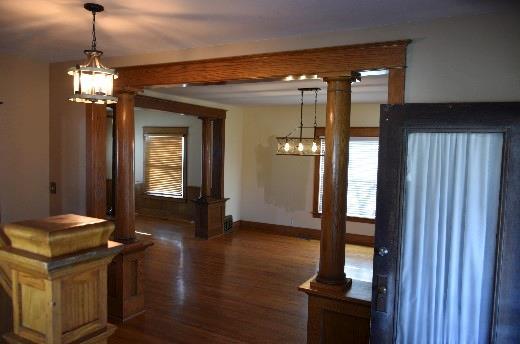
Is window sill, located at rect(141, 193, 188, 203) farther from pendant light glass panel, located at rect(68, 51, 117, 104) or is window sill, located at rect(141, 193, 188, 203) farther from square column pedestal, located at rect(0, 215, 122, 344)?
square column pedestal, located at rect(0, 215, 122, 344)

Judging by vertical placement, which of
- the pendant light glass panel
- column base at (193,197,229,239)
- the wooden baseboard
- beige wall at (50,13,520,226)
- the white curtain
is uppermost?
beige wall at (50,13,520,226)

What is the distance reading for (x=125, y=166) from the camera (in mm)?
4008

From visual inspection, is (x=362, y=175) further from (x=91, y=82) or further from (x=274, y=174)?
(x=91, y=82)

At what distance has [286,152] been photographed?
633 cm

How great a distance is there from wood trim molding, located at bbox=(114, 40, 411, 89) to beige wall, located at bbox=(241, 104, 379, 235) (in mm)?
4450

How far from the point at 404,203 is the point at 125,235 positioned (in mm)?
2786

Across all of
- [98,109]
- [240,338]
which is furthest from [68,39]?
[240,338]

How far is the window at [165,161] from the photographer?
29.9 feet

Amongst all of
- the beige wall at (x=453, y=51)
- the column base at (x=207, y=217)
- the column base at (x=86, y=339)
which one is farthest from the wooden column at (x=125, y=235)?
the column base at (x=207, y=217)

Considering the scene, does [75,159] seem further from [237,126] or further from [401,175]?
[237,126]

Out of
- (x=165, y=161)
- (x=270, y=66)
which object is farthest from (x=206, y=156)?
(x=270, y=66)

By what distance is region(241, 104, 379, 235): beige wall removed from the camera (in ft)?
26.0

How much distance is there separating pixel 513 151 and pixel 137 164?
8.72 m

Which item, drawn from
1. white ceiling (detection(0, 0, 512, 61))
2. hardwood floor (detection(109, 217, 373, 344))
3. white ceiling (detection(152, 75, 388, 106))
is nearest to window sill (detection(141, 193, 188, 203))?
hardwood floor (detection(109, 217, 373, 344))
